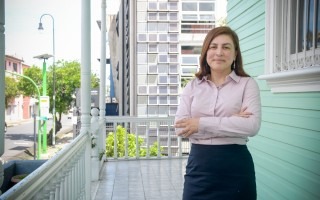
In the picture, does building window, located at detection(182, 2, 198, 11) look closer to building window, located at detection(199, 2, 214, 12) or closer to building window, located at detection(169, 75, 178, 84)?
building window, located at detection(199, 2, 214, 12)

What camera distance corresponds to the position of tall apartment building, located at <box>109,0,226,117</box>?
28062 mm

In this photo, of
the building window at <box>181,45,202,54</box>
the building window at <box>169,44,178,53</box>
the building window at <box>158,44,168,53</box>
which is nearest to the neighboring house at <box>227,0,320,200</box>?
the building window at <box>158,44,168,53</box>

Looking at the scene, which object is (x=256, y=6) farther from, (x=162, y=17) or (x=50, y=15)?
(x=162, y=17)

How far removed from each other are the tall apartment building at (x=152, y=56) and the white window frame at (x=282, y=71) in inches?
986

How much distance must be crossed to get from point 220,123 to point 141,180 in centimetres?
384

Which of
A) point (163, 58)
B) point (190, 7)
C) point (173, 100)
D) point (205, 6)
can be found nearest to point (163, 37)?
point (163, 58)

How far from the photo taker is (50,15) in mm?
21953

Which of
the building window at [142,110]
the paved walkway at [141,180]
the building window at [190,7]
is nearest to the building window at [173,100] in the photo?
the building window at [142,110]

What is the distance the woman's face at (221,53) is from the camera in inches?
62.3

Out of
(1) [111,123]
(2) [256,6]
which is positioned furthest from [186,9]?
(2) [256,6]

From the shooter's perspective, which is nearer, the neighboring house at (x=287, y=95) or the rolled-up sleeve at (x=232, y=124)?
the rolled-up sleeve at (x=232, y=124)

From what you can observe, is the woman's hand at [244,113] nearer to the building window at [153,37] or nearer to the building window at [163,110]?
the building window at [153,37]

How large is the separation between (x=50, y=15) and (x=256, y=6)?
68.6 feet

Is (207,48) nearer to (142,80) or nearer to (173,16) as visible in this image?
(142,80)
